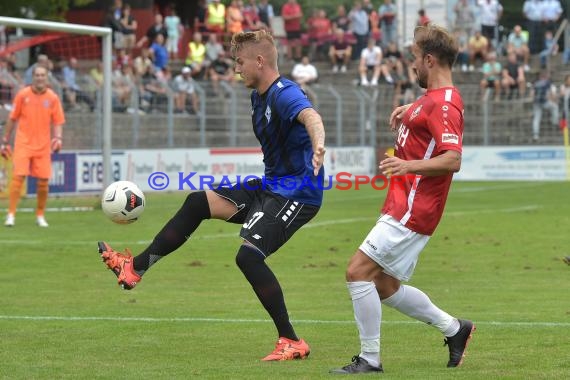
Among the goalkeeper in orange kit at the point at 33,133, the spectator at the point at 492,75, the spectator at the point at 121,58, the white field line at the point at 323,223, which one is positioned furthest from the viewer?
the spectator at the point at 492,75

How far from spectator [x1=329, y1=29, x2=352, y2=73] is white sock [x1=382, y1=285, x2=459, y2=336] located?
30.7m

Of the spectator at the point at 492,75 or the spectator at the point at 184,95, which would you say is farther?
the spectator at the point at 492,75

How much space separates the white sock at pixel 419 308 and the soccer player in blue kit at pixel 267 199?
717 millimetres

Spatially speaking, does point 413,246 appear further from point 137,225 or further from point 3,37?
point 3,37

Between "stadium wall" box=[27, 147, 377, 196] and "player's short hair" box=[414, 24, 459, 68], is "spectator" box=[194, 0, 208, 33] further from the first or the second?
"player's short hair" box=[414, 24, 459, 68]

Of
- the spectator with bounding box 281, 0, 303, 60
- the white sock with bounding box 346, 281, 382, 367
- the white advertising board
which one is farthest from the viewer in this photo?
the spectator with bounding box 281, 0, 303, 60

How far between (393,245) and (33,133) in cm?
1166

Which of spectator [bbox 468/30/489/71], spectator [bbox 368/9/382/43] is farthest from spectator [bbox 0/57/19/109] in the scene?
spectator [bbox 468/30/489/71]

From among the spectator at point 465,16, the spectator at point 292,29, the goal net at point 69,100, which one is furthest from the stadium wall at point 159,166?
the spectator at point 465,16

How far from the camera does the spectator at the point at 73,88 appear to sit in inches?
971

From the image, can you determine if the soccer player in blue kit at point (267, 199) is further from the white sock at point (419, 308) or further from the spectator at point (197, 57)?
the spectator at point (197, 57)

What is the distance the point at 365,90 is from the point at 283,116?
27.1 m

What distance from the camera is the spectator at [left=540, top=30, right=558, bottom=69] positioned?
38656mm

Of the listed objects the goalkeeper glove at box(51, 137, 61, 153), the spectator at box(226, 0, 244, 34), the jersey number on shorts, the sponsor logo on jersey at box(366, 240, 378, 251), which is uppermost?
the spectator at box(226, 0, 244, 34)
